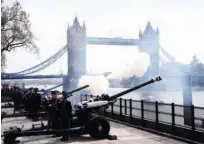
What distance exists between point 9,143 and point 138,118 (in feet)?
17.1

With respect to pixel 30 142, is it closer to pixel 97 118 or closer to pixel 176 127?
pixel 97 118

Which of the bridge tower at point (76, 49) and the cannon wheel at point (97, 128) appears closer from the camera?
the cannon wheel at point (97, 128)

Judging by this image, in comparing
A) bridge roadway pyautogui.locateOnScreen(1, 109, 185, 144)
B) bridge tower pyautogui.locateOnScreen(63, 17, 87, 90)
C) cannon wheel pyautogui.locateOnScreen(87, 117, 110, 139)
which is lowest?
bridge roadway pyautogui.locateOnScreen(1, 109, 185, 144)

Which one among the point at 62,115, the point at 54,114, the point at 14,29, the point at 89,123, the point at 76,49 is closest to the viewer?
the point at 62,115

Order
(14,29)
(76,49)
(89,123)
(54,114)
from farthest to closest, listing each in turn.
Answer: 1. (76,49)
2. (14,29)
3. (54,114)
4. (89,123)

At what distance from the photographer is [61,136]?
1014 centimetres

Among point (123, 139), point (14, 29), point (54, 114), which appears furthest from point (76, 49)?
point (123, 139)

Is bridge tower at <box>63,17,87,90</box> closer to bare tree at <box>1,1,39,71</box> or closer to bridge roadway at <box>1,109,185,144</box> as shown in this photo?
bare tree at <box>1,1,39,71</box>

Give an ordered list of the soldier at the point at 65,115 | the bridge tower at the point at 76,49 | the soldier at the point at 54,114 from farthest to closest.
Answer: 1. the bridge tower at the point at 76,49
2. the soldier at the point at 54,114
3. the soldier at the point at 65,115

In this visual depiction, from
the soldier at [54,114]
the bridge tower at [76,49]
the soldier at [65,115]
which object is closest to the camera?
the soldier at [65,115]

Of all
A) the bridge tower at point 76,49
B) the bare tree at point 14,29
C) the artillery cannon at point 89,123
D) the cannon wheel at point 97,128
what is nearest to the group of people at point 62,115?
the artillery cannon at point 89,123

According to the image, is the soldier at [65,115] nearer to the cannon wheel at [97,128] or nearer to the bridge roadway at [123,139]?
the bridge roadway at [123,139]

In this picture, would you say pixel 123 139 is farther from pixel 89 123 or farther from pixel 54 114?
pixel 54 114

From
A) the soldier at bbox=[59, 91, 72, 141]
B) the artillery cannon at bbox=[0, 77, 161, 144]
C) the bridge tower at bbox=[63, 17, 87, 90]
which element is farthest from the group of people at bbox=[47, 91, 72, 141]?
the bridge tower at bbox=[63, 17, 87, 90]
